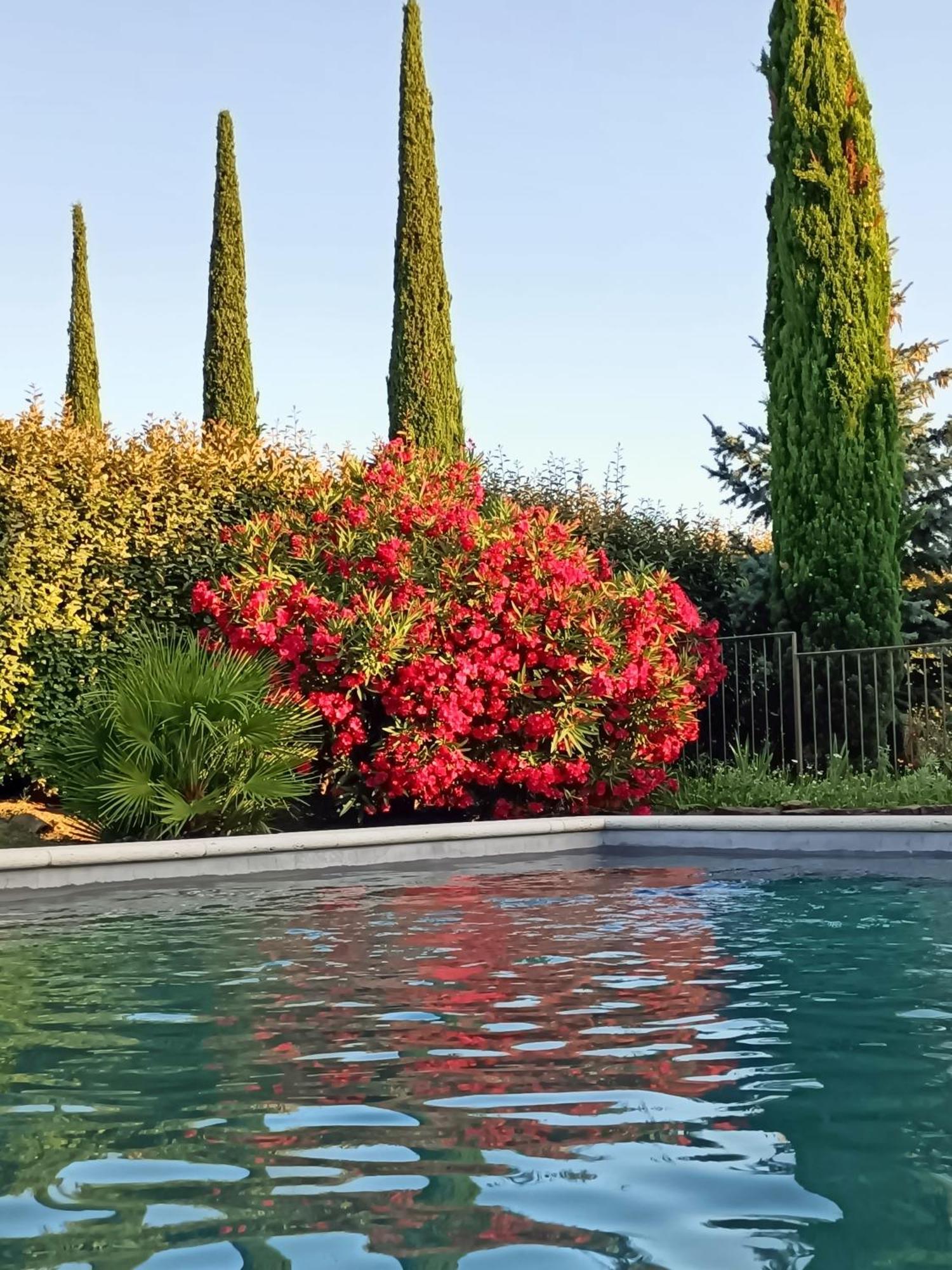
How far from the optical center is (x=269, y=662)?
1239 centimetres

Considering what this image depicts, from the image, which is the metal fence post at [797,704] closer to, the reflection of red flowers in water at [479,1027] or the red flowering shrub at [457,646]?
the red flowering shrub at [457,646]

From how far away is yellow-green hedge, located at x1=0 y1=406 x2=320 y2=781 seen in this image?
12922 mm

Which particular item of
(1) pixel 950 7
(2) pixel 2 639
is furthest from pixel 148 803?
(1) pixel 950 7

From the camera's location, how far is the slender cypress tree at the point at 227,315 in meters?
28.3

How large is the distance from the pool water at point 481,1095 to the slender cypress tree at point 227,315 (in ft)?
71.1

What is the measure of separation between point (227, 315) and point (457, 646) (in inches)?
675

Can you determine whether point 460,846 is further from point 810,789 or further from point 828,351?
point 828,351

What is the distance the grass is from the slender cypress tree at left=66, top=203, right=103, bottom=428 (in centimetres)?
2238

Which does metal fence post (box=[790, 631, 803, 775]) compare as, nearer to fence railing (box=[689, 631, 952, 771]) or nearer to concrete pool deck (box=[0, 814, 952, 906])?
fence railing (box=[689, 631, 952, 771])

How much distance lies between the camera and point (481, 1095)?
13.3 feet

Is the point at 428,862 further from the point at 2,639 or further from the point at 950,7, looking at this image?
the point at 950,7

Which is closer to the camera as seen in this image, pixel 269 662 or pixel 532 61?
pixel 269 662

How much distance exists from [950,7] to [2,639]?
378 inches

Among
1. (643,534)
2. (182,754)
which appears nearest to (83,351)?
(643,534)
